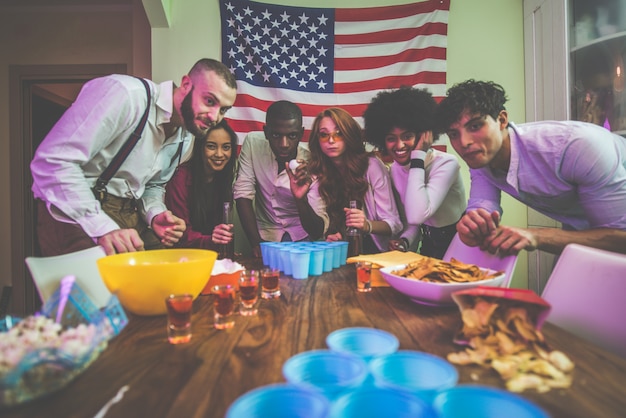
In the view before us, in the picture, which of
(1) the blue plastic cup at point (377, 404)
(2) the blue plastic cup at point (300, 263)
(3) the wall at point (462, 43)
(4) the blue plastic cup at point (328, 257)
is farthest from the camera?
(3) the wall at point (462, 43)

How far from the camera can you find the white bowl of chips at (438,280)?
3.07ft

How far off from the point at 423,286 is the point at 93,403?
2.32 ft

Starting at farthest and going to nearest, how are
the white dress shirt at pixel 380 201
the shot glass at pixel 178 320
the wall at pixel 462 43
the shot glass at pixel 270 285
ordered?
1. the wall at pixel 462 43
2. the white dress shirt at pixel 380 201
3. the shot glass at pixel 270 285
4. the shot glass at pixel 178 320

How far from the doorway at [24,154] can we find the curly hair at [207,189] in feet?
4.70

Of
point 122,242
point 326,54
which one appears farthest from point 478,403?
point 326,54

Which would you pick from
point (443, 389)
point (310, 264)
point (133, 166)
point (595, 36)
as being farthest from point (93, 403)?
point (595, 36)

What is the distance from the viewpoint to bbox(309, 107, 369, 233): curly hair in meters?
2.61

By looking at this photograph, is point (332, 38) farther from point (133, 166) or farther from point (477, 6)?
point (133, 166)

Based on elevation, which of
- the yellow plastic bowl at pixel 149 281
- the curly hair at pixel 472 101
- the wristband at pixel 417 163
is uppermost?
the curly hair at pixel 472 101

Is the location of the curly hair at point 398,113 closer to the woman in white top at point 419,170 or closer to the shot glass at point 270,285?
the woman in white top at point 419,170

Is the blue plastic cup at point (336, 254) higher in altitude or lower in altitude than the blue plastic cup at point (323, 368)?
higher

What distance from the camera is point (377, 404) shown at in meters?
0.47

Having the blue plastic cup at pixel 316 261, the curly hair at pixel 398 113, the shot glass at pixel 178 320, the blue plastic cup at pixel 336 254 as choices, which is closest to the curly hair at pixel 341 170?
the curly hair at pixel 398 113

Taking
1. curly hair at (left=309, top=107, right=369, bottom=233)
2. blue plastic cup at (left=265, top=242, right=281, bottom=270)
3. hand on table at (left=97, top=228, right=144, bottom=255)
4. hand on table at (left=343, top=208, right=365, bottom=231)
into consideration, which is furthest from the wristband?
hand on table at (left=97, top=228, right=144, bottom=255)
